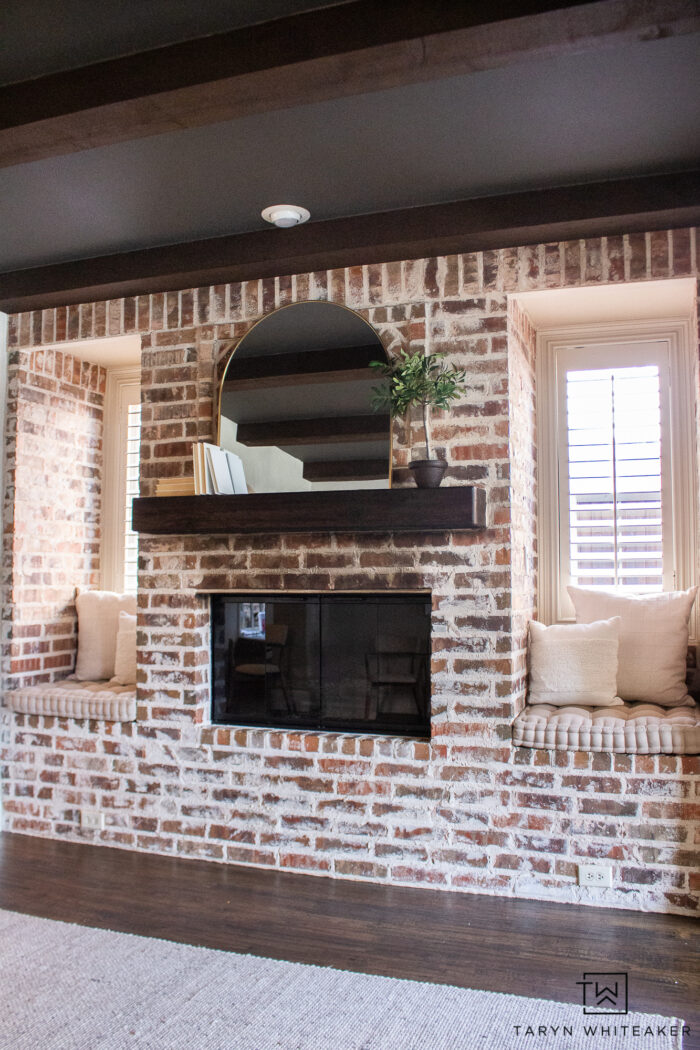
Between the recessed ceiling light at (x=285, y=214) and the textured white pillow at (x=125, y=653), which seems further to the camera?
the textured white pillow at (x=125, y=653)

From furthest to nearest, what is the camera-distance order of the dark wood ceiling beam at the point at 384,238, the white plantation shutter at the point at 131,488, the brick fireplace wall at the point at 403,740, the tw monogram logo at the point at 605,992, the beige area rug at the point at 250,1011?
the white plantation shutter at the point at 131,488
the brick fireplace wall at the point at 403,740
the dark wood ceiling beam at the point at 384,238
the tw monogram logo at the point at 605,992
the beige area rug at the point at 250,1011

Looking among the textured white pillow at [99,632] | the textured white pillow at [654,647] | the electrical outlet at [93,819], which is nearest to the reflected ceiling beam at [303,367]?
the textured white pillow at [99,632]

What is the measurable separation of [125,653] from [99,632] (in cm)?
24

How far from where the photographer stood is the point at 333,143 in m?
2.71

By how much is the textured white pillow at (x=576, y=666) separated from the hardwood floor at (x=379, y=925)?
787 millimetres

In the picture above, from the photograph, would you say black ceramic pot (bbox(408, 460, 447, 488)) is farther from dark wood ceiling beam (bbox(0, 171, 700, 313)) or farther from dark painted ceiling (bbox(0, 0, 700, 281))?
dark painted ceiling (bbox(0, 0, 700, 281))

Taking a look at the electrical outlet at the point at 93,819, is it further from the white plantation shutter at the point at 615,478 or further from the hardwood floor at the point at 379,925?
the white plantation shutter at the point at 615,478

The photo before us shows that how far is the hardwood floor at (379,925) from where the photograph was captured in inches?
99.6

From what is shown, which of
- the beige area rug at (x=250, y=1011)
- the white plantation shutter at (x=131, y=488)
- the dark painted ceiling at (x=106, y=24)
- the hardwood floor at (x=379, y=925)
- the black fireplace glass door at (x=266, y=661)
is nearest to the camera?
the dark painted ceiling at (x=106, y=24)

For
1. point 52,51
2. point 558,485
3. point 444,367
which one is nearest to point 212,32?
point 52,51

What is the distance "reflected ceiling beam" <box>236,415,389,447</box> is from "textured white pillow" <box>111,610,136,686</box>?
1223 millimetres

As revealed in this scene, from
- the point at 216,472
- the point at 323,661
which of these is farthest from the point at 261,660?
the point at 216,472

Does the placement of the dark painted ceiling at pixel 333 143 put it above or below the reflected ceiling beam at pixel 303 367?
above

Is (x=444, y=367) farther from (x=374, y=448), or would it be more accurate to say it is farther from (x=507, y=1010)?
(x=507, y=1010)
